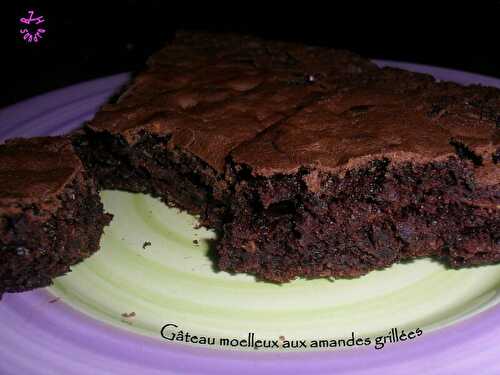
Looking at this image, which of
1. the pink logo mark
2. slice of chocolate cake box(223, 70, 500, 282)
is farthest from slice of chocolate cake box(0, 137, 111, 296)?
the pink logo mark

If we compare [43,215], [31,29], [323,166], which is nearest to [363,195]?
[323,166]

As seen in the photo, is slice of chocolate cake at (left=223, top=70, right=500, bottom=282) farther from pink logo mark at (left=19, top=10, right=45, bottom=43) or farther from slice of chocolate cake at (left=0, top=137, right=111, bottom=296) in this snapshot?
pink logo mark at (left=19, top=10, right=45, bottom=43)

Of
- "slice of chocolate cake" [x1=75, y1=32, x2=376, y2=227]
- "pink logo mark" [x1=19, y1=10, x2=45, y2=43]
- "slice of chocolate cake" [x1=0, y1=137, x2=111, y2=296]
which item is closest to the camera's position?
"slice of chocolate cake" [x1=0, y1=137, x2=111, y2=296]

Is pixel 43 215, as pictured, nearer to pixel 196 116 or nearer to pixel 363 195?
pixel 196 116

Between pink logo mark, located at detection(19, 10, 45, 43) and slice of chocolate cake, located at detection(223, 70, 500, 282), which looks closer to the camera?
slice of chocolate cake, located at detection(223, 70, 500, 282)

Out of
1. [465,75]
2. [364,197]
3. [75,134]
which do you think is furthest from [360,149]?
[465,75]

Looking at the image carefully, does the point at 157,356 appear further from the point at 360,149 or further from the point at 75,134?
the point at 75,134

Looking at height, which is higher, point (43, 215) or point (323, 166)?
point (323, 166)
